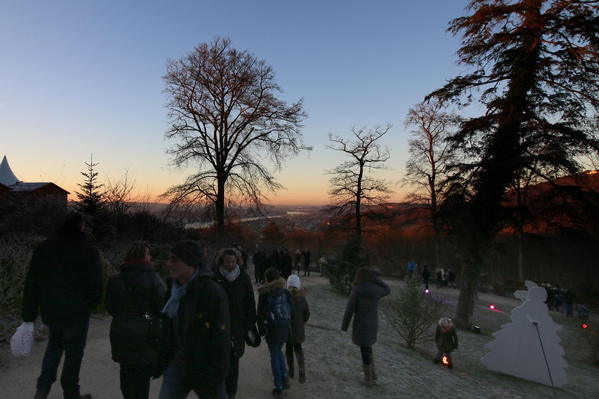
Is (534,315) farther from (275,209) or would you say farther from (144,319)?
(275,209)

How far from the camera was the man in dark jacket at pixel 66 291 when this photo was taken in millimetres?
3635

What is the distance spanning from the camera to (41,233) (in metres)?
13.2

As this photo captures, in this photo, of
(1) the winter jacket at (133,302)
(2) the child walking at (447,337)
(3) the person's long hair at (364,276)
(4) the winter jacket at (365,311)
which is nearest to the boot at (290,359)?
(4) the winter jacket at (365,311)

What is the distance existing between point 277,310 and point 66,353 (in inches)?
93.9

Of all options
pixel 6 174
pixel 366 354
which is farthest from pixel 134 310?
pixel 6 174

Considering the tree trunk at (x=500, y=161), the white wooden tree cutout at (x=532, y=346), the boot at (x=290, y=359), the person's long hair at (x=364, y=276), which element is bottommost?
the white wooden tree cutout at (x=532, y=346)

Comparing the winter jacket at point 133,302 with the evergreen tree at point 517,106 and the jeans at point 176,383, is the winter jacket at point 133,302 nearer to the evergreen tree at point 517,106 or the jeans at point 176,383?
the jeans at point 176,383

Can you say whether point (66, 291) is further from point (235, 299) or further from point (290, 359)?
point (290, 359)

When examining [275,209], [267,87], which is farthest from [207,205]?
[267,87]

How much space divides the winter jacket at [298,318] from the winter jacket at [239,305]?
4.04 ft

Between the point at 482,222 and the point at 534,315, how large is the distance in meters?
5.24

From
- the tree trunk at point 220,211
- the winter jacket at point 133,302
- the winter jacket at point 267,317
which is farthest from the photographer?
the tree trunk at point 220,211

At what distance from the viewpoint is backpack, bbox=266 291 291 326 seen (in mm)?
4773

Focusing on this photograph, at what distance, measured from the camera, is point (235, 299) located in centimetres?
398
